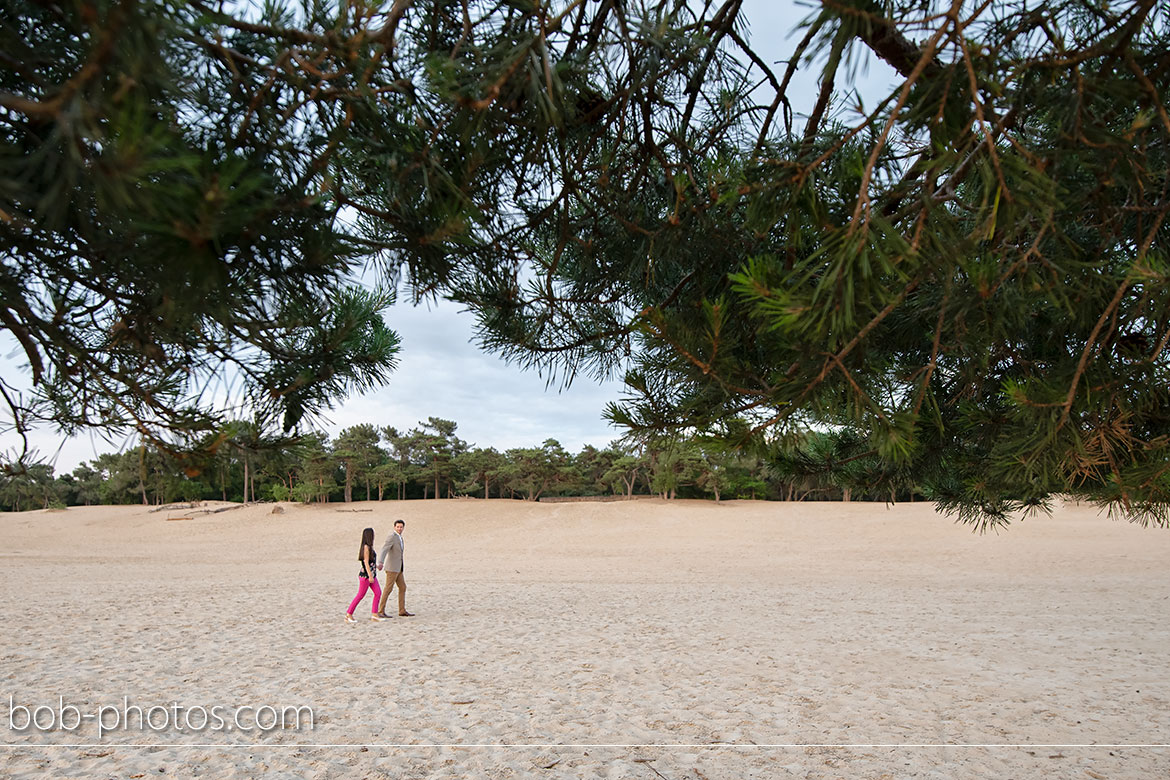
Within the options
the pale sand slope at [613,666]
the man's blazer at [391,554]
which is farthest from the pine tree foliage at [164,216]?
the man's blazer at [391,554]

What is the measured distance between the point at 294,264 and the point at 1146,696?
6.90 m

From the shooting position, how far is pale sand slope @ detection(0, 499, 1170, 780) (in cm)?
384

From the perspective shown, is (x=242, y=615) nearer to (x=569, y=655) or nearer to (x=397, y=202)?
(x=569, y=655)

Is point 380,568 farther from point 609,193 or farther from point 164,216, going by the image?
point 164,216

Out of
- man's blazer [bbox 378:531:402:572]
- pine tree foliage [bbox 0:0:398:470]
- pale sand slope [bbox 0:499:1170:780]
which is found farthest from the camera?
man's blazer [bbox 378:531:402:572]

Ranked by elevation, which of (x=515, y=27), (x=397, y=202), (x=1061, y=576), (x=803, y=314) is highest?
(x=515, y=27)

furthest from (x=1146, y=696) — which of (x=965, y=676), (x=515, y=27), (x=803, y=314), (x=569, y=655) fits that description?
(x=515, y=27)

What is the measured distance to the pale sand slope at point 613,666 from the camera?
3840 millimetres

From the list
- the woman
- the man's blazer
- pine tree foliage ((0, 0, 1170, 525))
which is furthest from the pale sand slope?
pine tree foliage ((0, 0, 1170, 525))

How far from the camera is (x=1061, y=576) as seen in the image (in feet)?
42.6

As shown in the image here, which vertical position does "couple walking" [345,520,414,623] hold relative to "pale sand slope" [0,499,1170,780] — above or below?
above

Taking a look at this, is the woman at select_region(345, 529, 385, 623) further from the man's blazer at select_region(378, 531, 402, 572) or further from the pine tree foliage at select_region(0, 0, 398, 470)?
the pine tree foliage at select_region(0, 0, 398, 470)

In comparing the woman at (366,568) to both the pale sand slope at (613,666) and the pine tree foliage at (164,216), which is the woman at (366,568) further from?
the pine tree foliage at (164,216)

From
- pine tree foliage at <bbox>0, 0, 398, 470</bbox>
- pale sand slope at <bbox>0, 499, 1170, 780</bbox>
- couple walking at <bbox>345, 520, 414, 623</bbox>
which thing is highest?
pine tree foliage at <bbox>0, 0, 398, 470</bbox>
